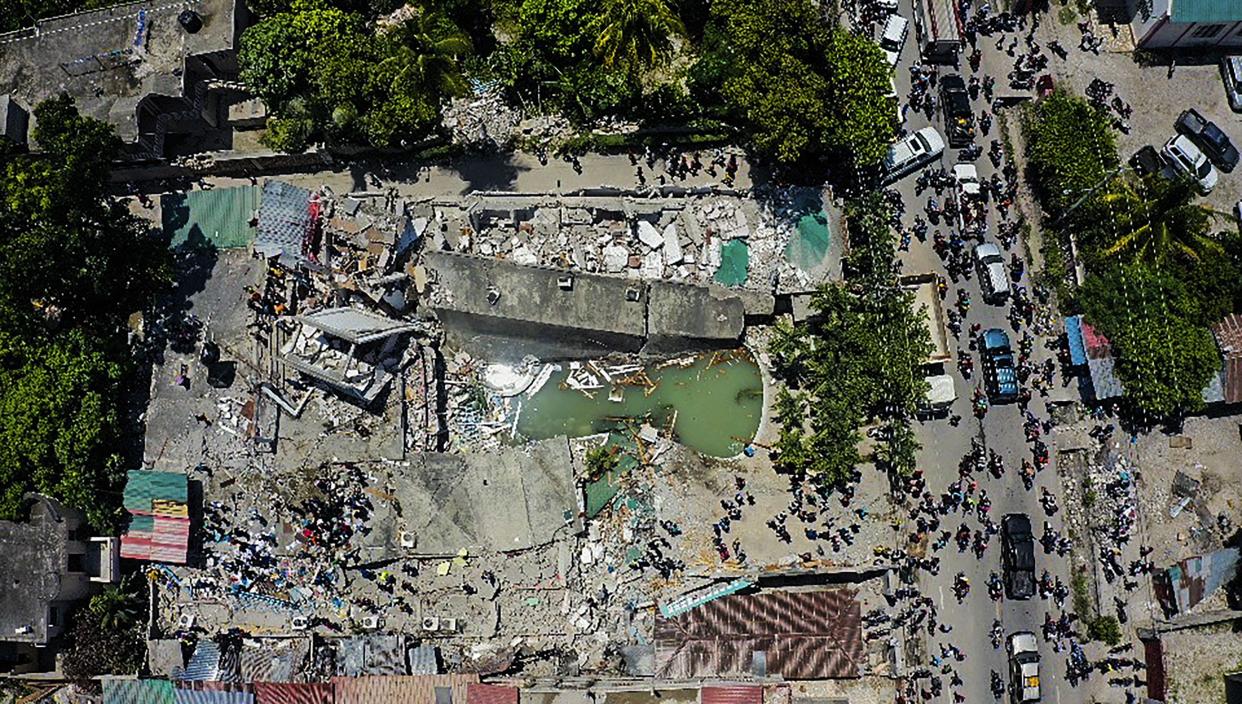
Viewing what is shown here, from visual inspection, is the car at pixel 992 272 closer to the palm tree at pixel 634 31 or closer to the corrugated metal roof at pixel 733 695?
the palm tree at pixel 634 31

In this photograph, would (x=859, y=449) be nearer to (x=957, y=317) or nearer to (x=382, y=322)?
(x=957, y=317)

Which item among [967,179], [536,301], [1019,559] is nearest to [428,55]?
[536,301]

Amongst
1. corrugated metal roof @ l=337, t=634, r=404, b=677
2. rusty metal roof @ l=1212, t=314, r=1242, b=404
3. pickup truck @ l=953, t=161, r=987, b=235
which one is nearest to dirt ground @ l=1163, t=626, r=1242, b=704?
rusty metal roof @ l=1212, t=314, r=1242, b=404

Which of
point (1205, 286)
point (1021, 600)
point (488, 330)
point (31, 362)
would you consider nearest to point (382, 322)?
point (488, 330)

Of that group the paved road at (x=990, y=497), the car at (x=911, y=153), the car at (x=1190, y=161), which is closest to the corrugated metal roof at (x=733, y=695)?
the paved road at (x=990, y=497)

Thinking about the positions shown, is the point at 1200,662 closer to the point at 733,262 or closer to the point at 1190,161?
the point at 1190,161
